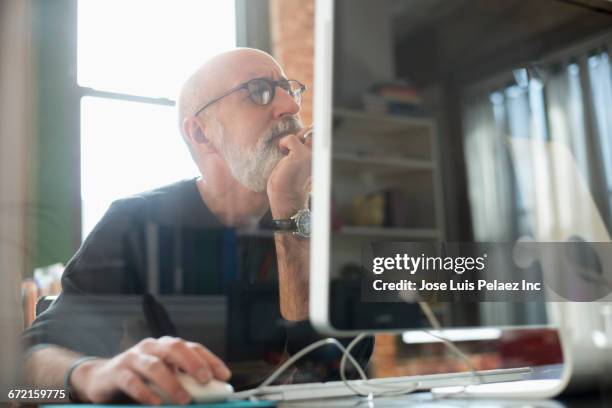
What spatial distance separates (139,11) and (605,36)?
2.99ft

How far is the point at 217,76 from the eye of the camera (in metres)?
1.10

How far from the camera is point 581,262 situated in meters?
0.69

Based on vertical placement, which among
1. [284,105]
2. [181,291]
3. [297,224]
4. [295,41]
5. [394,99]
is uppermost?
[295,41]

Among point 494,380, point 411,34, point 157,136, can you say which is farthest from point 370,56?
point 157,136

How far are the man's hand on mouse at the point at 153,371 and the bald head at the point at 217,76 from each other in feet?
1.87

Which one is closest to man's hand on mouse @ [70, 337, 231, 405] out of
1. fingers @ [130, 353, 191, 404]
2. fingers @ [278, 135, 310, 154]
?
fingers @ [130, 353, 191, 404]

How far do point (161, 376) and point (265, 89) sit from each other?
627 millimetres

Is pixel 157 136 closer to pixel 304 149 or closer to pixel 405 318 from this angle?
pixel 304 149

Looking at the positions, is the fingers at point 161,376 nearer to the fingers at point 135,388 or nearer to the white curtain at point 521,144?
the fingers at point 135,388

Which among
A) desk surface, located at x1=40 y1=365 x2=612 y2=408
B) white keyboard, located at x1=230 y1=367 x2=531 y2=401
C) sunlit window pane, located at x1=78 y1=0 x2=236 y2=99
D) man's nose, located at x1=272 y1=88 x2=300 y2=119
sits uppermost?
sunlit window pane, located at x1=78 y1=0 x2=236 y2=99

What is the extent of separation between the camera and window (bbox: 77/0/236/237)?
3.54ft

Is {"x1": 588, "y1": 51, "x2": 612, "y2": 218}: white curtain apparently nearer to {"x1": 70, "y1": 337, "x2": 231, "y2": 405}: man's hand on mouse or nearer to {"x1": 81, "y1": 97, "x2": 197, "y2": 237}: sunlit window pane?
{"x1": 70, "y1": 337, "x2": 231, "y2": 405}: man's hand on mouse

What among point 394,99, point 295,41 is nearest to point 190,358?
point 394,99

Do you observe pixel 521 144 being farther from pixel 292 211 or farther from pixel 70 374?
pixel 70 374
